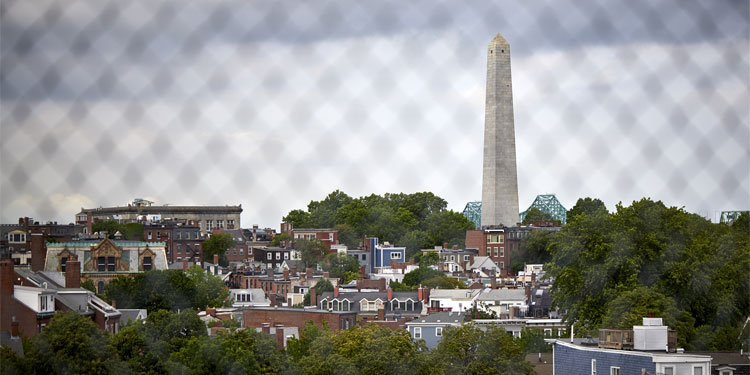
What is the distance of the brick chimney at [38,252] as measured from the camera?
13704 mm

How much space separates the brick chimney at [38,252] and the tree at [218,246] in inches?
463

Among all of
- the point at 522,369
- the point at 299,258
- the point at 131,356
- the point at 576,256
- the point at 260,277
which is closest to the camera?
the point at 131,356

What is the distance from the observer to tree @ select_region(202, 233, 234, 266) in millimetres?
26998

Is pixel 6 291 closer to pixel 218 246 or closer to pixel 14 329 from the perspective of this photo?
pixel 14 329

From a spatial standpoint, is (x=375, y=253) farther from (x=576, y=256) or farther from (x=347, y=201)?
(x=576, y=256)

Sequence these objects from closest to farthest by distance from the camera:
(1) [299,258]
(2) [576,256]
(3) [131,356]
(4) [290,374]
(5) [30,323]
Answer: (3) [131,356], (4) [290,374], (5) [30,323], (2) [576,256], (1) [299,258]

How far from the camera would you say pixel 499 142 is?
1310 inches

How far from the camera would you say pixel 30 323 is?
24.3 feet

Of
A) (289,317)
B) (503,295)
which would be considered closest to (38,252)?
(289,317)

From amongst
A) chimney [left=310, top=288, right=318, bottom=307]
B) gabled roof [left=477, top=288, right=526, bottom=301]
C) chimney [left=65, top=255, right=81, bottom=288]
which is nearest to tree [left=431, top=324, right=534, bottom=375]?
chimney [left=65, top=255, right=81, bottom=288]

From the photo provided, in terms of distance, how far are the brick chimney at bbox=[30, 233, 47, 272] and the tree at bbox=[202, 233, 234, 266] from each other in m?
11.8

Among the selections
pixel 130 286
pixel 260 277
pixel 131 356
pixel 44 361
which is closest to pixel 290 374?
pixel 131 356

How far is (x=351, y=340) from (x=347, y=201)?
94.0 ft

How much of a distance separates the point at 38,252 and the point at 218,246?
1373 centimetres
